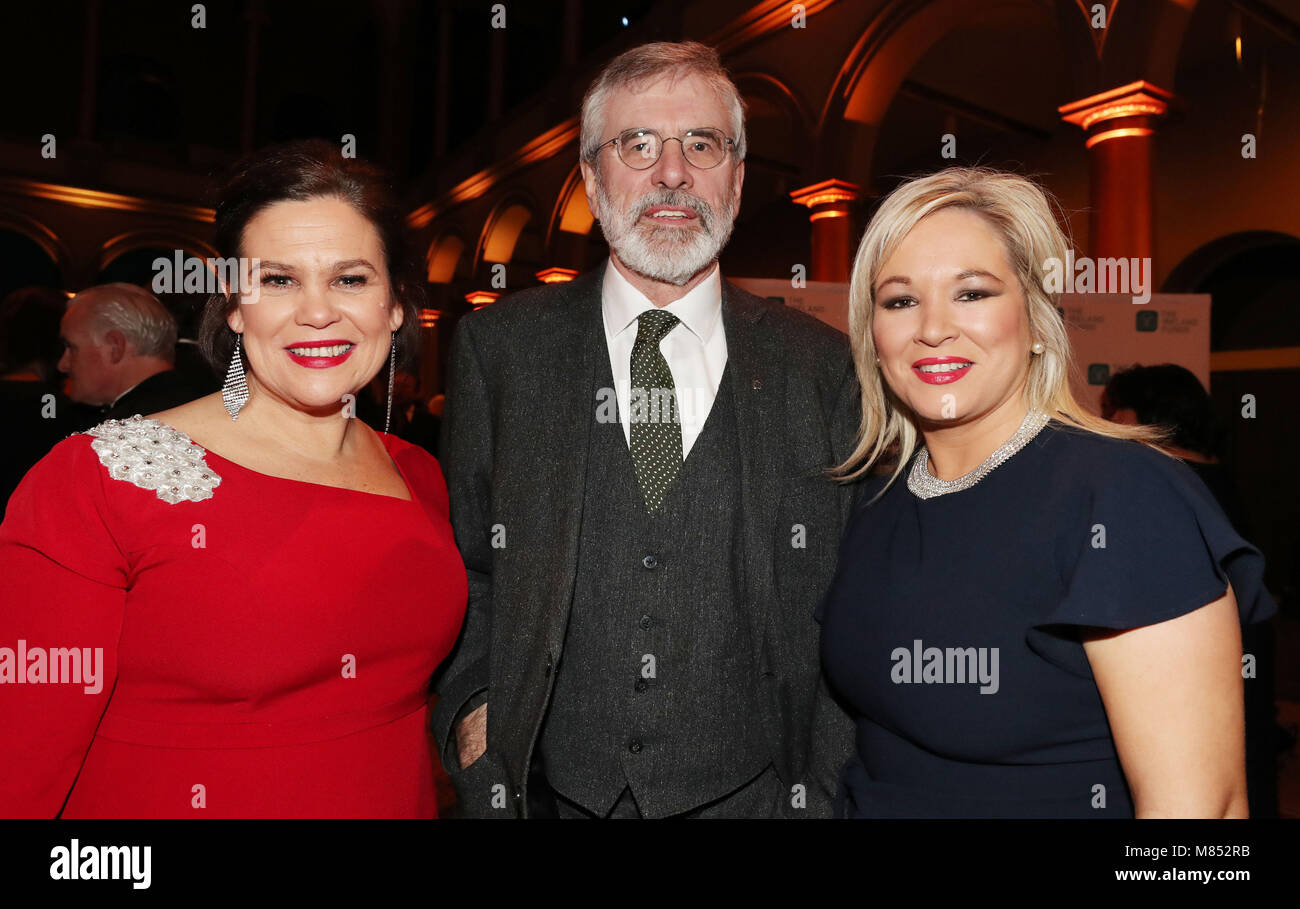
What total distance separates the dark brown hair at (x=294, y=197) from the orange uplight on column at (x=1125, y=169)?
486 centimetres

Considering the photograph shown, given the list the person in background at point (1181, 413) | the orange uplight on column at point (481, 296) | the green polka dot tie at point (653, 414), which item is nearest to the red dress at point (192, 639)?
the green polka dot tie at point (653, 414)

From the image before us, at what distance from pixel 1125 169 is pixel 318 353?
5326 millimetres

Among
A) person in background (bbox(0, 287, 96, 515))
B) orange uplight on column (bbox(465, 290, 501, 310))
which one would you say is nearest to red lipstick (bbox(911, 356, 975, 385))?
person in background (bbox(0, 287, 96, 515))

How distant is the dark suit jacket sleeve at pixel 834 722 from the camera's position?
5.69ft

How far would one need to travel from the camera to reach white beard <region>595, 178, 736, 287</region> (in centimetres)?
184

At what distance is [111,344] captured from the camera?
3.16 metres

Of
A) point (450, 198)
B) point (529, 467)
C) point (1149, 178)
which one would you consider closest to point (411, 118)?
point (450, 198)

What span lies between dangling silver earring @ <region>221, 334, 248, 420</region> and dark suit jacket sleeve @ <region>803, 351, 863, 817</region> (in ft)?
3.97

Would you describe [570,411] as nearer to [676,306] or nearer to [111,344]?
[676,306]

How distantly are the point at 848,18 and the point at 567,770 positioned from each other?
6949mm

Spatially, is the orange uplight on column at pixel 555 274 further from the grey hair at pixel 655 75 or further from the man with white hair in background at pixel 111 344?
the grey hair at pixel 655 75

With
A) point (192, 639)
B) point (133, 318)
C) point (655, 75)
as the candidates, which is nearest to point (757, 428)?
point (655, 75)

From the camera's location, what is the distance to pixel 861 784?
62.9 inches
